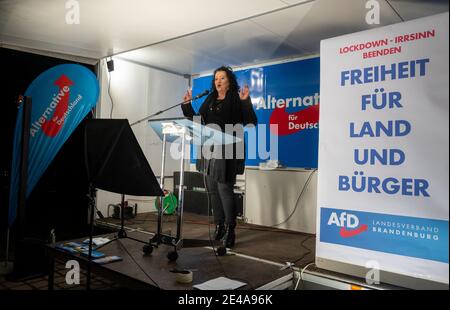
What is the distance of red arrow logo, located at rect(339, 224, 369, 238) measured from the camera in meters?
1.66

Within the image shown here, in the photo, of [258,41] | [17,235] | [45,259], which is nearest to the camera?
[17,235]

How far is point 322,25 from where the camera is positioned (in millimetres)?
3031

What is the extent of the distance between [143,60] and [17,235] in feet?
8.83

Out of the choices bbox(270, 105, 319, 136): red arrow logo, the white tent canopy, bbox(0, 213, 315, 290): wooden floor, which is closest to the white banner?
bbox(0, 213, 315, 290): wooden floor

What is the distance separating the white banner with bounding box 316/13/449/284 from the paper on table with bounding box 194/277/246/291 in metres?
0.52

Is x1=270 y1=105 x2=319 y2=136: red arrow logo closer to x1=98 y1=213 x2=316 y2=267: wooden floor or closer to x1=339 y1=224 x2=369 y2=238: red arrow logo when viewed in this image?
x1=98 y1=213 x2=316 y2=267: wooden floor

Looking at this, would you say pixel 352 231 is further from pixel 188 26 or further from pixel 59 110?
pixel 59 110

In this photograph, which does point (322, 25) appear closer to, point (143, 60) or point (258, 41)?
point (258, 41)

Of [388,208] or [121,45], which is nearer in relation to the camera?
[388,208]

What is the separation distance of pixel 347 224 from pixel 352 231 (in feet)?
0.14

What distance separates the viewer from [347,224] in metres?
1.73

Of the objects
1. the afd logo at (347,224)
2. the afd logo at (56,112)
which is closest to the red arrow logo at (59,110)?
the afd logo at (56,112)

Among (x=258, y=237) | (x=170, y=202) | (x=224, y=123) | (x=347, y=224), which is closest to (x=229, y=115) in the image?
(x=224, y=123)
